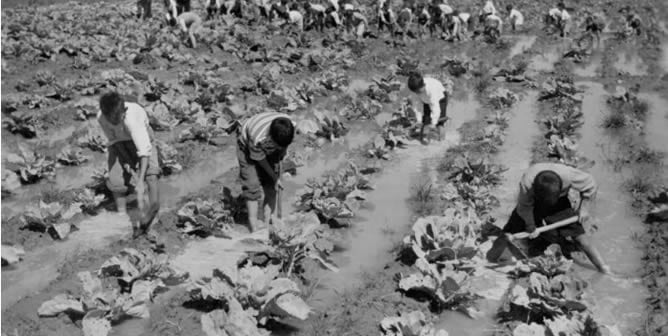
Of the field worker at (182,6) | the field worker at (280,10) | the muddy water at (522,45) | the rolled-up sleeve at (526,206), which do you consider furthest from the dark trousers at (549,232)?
the field worker at (182,6)

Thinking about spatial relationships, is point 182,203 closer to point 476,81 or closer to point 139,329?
point 139,329

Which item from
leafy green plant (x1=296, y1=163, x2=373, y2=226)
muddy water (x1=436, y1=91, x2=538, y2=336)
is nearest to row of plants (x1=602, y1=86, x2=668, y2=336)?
muddy water (x1=436, y1=91, x2=538, y2=336)

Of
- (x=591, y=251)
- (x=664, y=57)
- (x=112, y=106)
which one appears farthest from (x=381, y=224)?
(x=664, y=57)

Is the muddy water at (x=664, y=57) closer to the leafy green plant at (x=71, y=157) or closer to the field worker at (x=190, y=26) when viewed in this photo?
the field worker at (x=190, y=26)

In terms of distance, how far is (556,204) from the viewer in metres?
4.76

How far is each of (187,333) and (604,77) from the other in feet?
35.1

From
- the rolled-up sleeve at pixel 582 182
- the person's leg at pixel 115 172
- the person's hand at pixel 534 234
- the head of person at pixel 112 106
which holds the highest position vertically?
the head of person at pixel 112 106

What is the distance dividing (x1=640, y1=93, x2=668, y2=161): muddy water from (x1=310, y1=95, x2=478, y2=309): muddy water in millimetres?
2747

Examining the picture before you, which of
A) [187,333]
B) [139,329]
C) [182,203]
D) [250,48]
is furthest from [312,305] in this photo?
[250,48]

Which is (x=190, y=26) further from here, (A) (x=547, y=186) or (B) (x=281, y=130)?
(A) (x=547, y=186)

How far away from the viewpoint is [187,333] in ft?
13.1

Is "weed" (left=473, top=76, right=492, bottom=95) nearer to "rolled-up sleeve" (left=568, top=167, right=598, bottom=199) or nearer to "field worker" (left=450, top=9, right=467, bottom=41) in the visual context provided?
"field worker" (left=450, top=9, right=467, bottom=41)

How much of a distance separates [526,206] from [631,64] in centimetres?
1062

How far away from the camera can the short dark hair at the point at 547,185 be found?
428 centimetres
